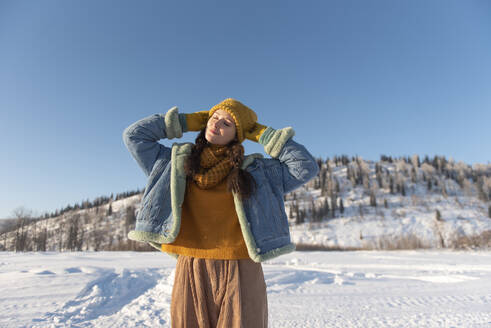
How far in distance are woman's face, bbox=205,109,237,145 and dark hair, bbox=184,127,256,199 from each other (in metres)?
0.06

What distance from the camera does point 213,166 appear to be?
5.34ft

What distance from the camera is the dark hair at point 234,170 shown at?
A: 1.47 meters

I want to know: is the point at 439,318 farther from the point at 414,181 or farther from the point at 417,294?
the point at 414,181

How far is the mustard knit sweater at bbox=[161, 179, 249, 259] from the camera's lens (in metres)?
1.47

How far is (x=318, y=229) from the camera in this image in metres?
40.3

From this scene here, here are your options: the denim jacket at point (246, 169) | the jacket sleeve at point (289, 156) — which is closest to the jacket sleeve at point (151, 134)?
the denim jacket at point (246, 169)

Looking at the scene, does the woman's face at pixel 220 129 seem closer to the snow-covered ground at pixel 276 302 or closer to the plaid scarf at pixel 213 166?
the plaid scarf at pixel 213 166

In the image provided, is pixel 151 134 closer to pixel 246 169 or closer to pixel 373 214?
pixel 246 169

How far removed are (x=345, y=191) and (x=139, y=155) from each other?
5674cm

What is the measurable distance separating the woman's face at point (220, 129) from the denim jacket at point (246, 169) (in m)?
0.17

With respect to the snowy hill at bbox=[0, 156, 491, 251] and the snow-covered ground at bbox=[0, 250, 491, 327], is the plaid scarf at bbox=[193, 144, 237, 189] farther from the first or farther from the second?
the snowy hill at bbox=[0, 156, 491, 251]

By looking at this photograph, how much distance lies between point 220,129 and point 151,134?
46 centimetres

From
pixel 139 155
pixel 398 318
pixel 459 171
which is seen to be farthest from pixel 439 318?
pixel 459 171

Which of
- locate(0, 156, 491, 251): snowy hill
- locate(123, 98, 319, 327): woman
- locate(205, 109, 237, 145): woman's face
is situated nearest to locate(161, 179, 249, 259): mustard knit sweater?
locate(123, 98, 319, 327): woman
